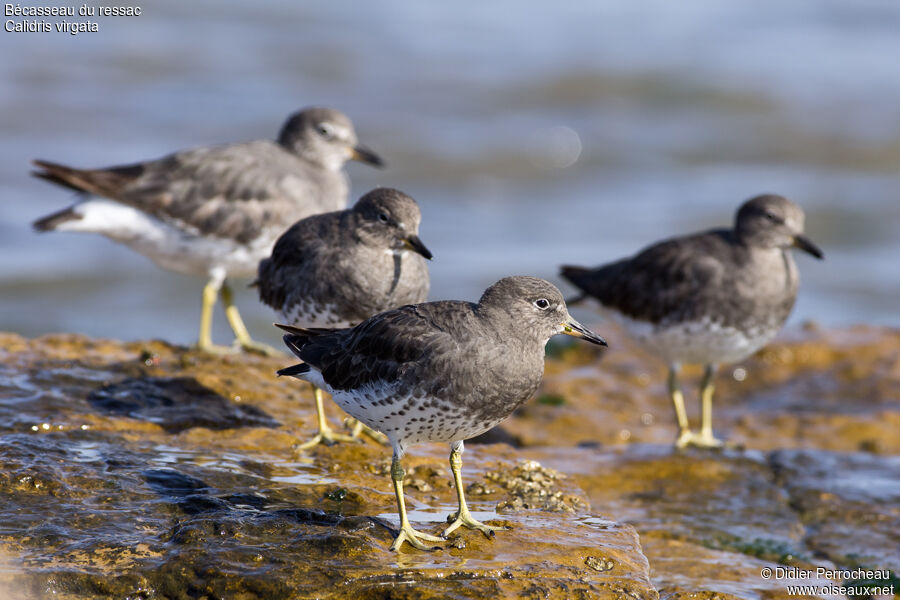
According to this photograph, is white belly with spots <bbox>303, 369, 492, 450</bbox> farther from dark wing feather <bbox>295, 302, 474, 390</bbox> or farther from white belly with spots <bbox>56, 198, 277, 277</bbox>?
white belly with spots <bbox>56, 198, 277, 277</bbox>

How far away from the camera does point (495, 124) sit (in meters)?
25.5

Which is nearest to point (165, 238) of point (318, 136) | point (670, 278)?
point (318, 136)

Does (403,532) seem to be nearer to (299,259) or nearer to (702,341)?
(299,259)

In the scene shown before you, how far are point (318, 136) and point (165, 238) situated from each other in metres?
1.99

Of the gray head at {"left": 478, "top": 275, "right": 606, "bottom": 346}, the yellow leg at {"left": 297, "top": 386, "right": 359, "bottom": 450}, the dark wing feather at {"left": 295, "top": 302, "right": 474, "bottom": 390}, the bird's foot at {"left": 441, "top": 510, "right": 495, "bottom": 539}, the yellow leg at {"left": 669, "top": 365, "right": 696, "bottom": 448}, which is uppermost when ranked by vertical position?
the gray head at {"left": 478, "top": 275, "right": 606, "bottom": 346}

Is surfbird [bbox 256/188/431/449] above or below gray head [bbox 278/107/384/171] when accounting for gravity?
below

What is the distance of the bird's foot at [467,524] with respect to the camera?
18.4 feet

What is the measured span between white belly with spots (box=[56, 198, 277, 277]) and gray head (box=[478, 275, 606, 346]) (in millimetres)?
4640

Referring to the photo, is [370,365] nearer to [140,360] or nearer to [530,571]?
[530,571]

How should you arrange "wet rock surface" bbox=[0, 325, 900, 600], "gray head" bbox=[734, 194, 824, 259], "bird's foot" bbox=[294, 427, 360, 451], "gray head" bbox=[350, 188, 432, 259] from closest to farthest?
"wet rock surface" bbox=[0, 325, 900, 600] < "bird's foot" bbox=[294, 427, 360, 451] < "gray head" bbox=[350, 188, 432, 259] < "gray head" bbox=[734, 194, 824, 259]

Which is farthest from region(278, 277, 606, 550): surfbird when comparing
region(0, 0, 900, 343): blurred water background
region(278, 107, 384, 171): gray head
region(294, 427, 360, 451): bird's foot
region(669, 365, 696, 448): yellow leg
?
region(0, 0, 900, 343): blurred water background

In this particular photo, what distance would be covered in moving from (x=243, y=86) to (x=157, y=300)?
11.3m

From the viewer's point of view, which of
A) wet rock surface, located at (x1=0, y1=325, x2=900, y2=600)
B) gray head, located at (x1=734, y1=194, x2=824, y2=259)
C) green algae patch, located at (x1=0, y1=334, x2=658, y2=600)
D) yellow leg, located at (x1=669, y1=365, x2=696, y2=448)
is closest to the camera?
green algae patch, located at (x1=0, y1=334, x2=658, y2=600)

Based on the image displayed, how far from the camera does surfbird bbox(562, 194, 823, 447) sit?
9250 millimetres
